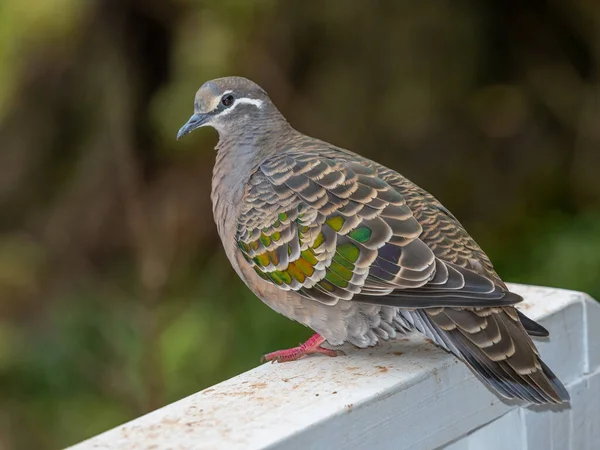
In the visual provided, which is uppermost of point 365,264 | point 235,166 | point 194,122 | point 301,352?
point 194,122

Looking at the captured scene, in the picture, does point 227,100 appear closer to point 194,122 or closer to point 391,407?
point 194,122

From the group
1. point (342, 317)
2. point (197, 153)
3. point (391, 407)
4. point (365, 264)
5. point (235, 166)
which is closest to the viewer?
point (391, 407)

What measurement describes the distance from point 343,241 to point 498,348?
0.43 meters

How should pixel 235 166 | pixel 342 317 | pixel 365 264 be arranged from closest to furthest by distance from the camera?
pixel 365 264 → pixel 342 317 → pixel 235 166

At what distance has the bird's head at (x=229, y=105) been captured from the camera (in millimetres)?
2557

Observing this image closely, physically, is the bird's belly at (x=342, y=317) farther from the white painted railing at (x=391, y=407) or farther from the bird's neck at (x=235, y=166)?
the bird's neck at (x=235, y=166)

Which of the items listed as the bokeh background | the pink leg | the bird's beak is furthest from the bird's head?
the bokeh background

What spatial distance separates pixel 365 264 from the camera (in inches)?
81.4

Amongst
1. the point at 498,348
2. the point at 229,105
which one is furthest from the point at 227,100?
the point at 498,348

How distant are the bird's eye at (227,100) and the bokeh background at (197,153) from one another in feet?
5.55

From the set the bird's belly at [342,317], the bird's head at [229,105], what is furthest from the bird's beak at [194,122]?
the bird's belly at [342,317]

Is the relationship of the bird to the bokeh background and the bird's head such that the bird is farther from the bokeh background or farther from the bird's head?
the bokeh background

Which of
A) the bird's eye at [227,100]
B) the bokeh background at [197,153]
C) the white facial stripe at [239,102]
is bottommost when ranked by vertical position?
the bokeh background at [197,153]

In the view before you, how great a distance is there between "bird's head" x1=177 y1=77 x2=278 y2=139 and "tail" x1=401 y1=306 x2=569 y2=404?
849 mm
